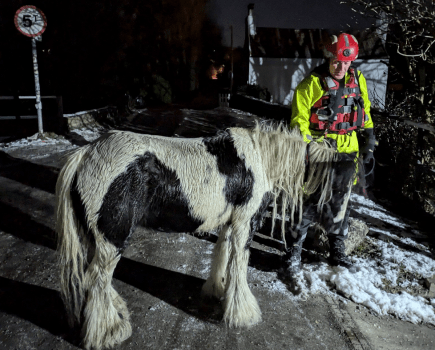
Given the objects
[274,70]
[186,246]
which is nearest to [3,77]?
[274,70]

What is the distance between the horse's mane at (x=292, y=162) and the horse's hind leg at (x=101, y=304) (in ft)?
4.53

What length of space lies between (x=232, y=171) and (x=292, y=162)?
0.54m

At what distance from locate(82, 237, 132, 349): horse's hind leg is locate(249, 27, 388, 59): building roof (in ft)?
76.8

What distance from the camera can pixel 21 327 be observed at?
8.95ft

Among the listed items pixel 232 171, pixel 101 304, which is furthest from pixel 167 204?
pixel 101 304

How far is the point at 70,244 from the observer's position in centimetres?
251

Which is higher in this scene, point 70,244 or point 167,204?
point 167,204

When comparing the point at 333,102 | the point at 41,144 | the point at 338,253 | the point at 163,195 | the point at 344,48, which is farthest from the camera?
the point at 41,144

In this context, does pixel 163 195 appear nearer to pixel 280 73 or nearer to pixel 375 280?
pixel 375 280

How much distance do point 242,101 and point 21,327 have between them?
1906 centimetres

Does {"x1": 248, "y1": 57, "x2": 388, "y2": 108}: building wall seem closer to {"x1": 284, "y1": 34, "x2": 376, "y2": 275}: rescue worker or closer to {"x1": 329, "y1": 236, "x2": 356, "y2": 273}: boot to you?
{"x1": 284, "y1": 34, "x2": 376, "y2": 275}: rescue worker

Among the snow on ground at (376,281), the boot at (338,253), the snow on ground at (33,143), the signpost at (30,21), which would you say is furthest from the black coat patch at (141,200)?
the signpost at (30,21)

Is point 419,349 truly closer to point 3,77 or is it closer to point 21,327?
point 21,327

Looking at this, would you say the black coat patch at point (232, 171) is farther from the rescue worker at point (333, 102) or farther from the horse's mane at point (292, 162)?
the rescue worker at point (333, 102)
